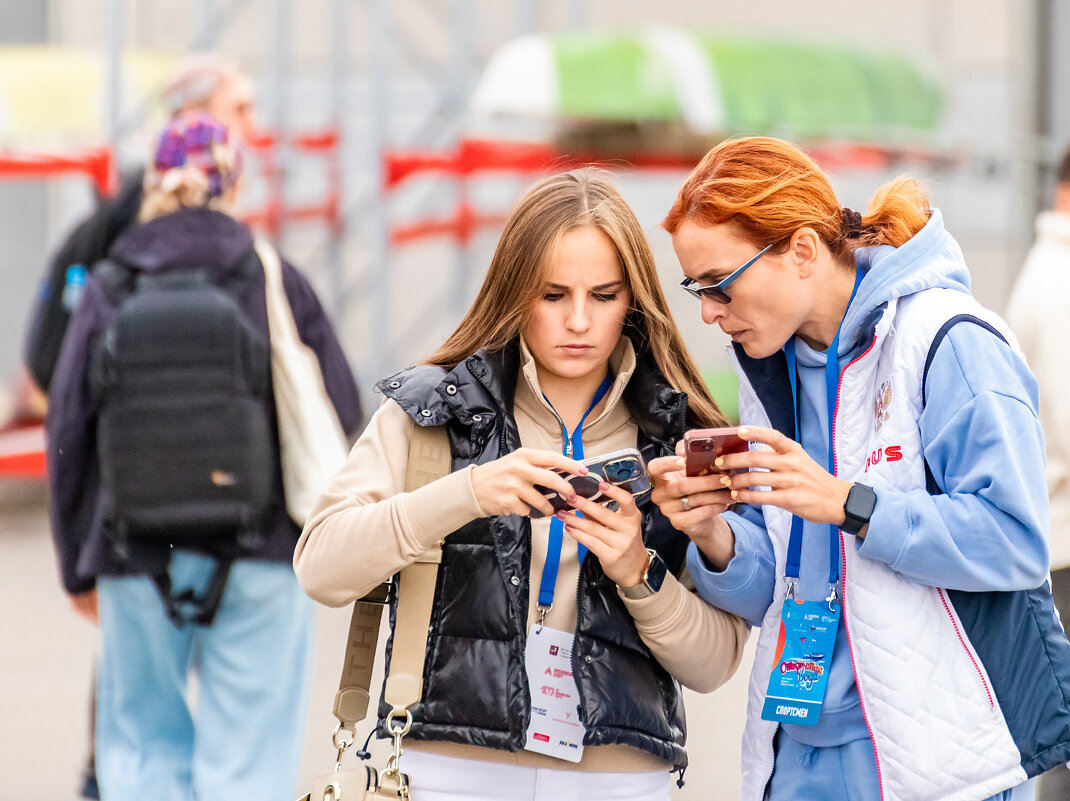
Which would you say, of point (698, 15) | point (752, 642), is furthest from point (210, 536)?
point (698, 15)

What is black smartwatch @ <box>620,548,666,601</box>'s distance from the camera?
7.70 feet

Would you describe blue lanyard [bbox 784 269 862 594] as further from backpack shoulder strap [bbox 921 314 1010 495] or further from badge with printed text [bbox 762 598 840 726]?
backpack shoulder strap [bbox 921 314 1010 495]

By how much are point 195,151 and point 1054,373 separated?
2.74m

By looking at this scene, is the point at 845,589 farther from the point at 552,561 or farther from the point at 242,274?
the point at 242,274

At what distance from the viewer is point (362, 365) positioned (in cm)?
1342

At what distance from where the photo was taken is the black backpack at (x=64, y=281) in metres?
4.57

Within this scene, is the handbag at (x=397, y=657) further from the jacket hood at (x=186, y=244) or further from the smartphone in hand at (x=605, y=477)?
the jacket hood at (x=186, y=244)

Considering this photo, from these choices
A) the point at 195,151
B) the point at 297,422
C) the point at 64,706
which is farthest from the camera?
the point at 64,706

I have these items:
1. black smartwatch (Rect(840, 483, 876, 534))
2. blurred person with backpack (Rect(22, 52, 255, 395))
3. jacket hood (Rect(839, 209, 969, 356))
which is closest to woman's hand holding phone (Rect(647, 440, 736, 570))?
black smartwatch (Rect(840, 483, 876, 534))

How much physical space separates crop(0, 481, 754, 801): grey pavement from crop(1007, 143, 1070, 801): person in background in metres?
1.50

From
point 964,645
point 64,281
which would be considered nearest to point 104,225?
point 64,281

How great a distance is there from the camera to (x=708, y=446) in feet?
7.34

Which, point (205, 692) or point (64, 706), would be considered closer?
point (205, 692)

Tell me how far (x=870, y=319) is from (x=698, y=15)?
14.3 meters
